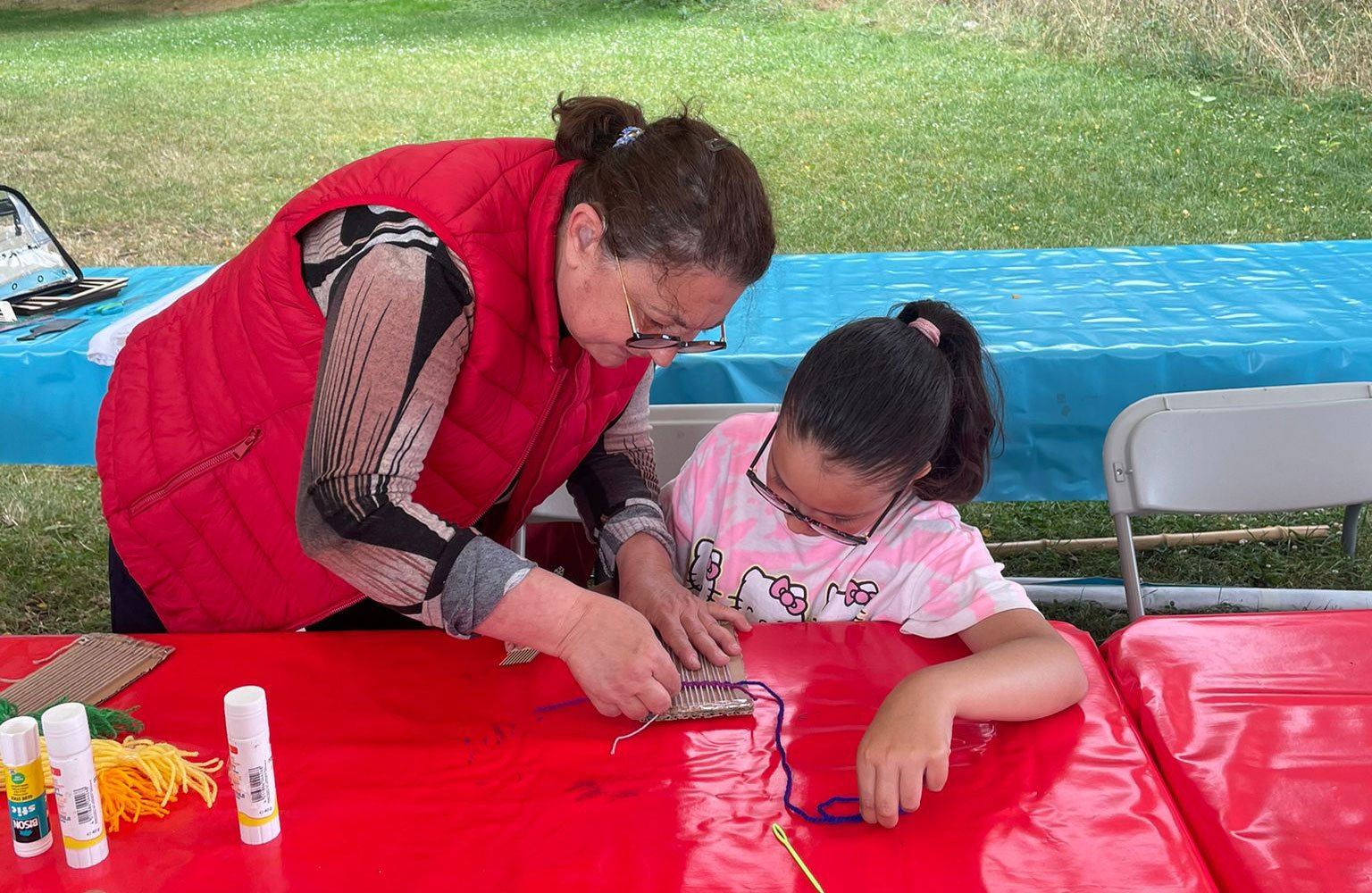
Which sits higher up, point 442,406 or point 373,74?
point 442,406

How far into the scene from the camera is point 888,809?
43.7 inches

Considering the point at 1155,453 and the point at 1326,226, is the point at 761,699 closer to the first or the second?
the point at 1155,453

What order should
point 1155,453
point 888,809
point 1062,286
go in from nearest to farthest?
point 888,809 → point 1155,453 → point 1062,286

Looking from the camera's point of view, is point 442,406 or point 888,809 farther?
point 442,406

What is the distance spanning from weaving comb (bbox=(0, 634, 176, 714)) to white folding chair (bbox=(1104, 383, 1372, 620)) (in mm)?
1555

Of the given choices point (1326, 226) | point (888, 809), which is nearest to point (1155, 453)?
point (888, 809)

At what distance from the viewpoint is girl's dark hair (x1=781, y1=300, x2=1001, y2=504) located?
1.52m

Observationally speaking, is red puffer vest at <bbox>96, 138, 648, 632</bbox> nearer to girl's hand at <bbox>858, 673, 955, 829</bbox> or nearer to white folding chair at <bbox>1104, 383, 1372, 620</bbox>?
girl's hand at <bbox>858, 673, 955, 829</bbox>

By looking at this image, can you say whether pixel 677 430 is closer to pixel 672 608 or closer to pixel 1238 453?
pixel 672 608

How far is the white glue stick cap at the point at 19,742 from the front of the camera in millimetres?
1012

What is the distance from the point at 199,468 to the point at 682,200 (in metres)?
0.68

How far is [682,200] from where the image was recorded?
126cm

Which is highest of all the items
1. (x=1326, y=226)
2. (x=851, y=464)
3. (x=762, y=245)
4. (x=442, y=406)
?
(x=762, y=245)

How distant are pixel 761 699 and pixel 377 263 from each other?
0.63 meters
